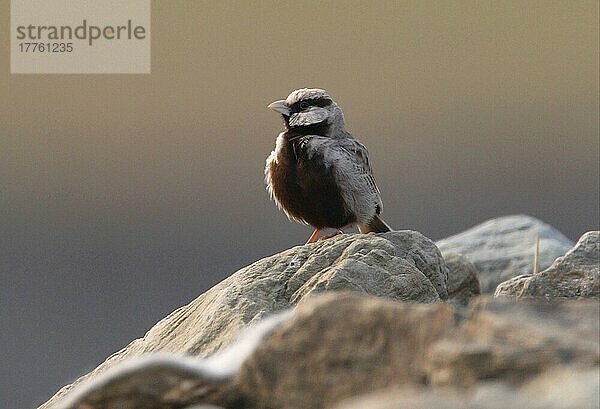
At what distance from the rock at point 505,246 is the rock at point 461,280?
39.6 inches

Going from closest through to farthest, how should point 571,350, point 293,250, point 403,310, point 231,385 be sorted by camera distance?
point 571,350 → point 403,310 → point 231,385 → point 293,250

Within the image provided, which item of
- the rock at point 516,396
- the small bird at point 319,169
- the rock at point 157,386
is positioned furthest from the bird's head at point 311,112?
the rock at point 516,396

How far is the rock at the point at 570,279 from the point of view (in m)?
3.45

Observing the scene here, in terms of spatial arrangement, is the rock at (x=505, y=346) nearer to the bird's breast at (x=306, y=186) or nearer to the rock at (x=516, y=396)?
the rock at (x=516, y=396)

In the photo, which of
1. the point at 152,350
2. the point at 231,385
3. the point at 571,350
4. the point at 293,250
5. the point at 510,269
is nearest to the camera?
the point at 571,350

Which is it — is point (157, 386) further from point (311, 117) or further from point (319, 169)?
point (311, 117)

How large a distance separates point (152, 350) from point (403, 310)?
1.73 m

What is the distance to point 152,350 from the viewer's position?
353cm

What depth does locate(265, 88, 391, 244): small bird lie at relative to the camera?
521 cm

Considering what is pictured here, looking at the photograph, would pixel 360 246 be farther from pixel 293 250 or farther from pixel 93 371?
pixel 93 371

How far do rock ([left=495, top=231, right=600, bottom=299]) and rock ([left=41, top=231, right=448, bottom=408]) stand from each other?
330mm

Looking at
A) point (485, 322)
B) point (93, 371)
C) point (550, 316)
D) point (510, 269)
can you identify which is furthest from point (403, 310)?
point (510, 269)

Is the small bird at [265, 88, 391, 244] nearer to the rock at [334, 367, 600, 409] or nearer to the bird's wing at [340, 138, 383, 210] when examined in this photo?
the bird's wing at [340, 138, 383, 210]

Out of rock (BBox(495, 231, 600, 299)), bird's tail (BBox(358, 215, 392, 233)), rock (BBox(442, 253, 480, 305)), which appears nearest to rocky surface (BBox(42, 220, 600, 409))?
rock (BBox(495, 231, 600, 299))
